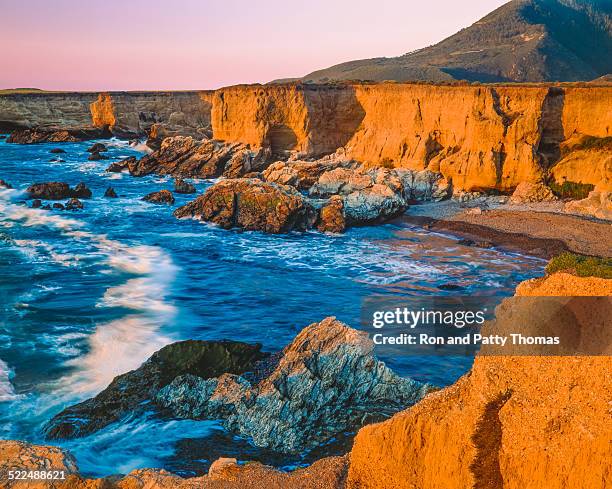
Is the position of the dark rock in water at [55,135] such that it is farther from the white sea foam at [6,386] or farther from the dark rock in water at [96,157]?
the white sea foam at [6,386]

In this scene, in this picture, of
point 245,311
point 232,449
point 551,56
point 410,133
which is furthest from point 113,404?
point 551,56

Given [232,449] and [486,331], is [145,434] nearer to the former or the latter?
[232,449]

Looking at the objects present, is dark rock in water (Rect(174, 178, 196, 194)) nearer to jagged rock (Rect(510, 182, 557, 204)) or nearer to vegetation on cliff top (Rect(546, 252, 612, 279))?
jagged rock (Rect(510, 182, 557, 204))

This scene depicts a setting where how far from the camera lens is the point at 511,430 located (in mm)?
7500

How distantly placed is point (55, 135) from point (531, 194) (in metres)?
75.3

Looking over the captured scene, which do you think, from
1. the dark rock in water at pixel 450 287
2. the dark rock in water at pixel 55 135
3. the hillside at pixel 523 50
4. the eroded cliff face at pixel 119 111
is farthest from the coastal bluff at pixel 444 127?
the hillside at pixel 523 50

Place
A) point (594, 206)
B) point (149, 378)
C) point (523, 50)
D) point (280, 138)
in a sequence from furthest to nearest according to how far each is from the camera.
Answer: point (523, 50) → point (280, 138) → point (594, 206) → point (149, 378)

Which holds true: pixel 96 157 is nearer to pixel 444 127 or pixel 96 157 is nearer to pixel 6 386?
pixel 444 127

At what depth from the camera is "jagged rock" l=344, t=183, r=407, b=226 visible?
4288 centimetres

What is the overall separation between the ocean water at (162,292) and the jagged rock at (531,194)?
9579 mm

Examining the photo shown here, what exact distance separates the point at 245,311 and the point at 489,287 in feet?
39.2

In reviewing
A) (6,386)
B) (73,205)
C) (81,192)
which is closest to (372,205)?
(73,205)

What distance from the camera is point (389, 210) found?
143 feet

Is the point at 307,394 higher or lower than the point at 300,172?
lower
